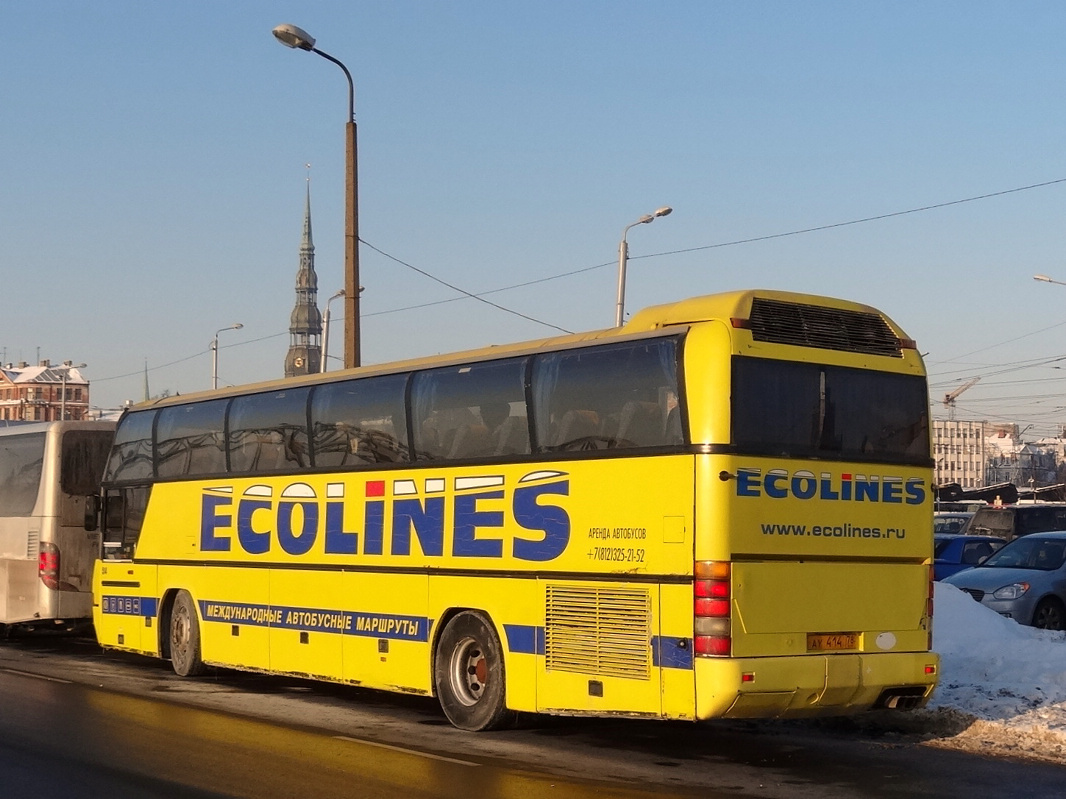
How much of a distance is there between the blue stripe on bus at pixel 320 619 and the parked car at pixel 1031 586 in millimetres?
10020

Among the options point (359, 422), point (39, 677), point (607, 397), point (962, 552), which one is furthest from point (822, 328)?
point (962, 552)

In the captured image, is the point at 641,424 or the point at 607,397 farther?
the point at 607,397

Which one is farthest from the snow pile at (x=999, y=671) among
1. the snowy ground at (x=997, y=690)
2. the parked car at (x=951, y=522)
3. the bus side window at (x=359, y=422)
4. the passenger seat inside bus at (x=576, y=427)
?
the parked car at (x=951, y=522)

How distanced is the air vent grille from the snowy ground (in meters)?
2.95

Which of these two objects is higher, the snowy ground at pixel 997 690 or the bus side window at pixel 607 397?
the bus side window at pixel 607 397

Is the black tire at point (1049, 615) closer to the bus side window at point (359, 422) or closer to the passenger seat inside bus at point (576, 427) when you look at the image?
the bus side window at point (359, 422)

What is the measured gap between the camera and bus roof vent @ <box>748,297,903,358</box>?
1084 centimetres

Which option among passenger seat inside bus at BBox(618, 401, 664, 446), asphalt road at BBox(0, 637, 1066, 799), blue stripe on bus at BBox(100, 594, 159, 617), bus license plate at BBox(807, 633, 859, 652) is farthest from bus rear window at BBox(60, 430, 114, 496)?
bus license plate at BBox(807, 633, 859, 652)

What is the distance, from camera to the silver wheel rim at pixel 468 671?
12680 mm

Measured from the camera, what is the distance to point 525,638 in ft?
39.2

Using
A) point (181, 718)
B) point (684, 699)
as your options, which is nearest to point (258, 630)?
point (181, 718)

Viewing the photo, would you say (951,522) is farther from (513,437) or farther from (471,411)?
(513,437)

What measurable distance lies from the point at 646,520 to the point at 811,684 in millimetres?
1714

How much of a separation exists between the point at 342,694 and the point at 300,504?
7.38 feet
